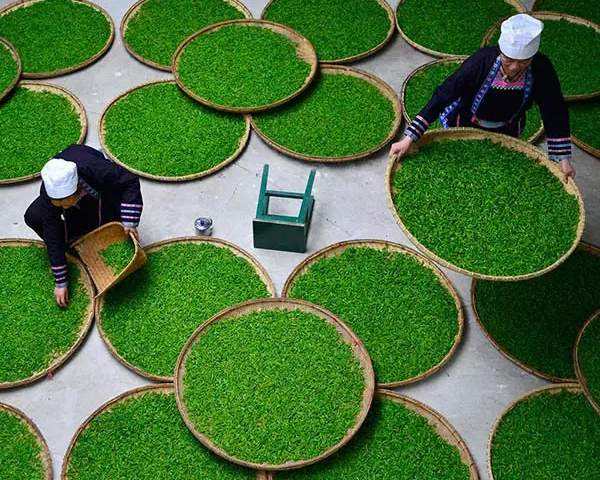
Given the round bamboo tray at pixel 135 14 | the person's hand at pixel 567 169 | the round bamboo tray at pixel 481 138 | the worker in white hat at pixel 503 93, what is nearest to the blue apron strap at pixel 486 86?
the worker in white hat at pixel 503 93

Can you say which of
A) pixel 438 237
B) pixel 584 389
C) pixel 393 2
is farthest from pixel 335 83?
pixel 584 389

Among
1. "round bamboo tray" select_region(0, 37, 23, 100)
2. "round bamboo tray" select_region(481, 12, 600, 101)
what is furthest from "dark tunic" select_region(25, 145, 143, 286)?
"round bamboo tray" select_region(481, 12, 600, 101)

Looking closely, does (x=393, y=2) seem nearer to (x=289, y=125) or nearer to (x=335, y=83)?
(x=335, y=83)

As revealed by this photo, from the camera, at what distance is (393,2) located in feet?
17.7

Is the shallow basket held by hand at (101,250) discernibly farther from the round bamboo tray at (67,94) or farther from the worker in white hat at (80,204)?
the round bamboo tray at (67,94)

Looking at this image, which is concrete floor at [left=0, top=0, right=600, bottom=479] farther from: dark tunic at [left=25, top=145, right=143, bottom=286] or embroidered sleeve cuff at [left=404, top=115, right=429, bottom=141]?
embroidered sleeve cuff at [left=404, top=115, right=429, bottom=141]

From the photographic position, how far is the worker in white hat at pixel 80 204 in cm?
347

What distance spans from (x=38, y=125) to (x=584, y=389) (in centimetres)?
345

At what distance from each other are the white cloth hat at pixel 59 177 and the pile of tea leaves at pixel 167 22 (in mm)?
1797

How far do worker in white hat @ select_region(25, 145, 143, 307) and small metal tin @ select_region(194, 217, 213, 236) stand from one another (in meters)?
0.46

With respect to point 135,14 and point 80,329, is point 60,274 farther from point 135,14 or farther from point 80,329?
point 135,14

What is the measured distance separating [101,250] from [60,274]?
0.23 metres

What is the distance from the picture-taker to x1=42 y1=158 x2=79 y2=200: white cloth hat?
10.7 ft

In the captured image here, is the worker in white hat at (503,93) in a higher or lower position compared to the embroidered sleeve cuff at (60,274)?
higher
